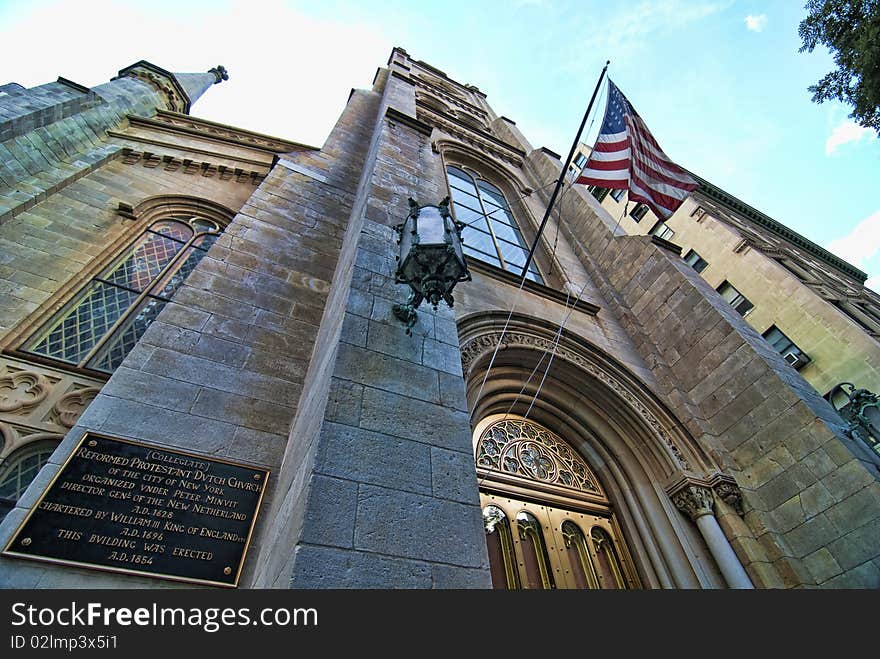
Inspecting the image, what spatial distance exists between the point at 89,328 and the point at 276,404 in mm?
3168

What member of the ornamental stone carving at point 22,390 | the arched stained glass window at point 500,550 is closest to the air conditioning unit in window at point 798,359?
the arched stained glass window at point 500,550

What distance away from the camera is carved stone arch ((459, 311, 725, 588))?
531cm

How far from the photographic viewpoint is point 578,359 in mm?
6750

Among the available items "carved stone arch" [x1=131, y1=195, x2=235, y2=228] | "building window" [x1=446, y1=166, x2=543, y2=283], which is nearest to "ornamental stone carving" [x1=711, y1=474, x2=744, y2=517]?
"building window" [x1=446, y1=166, x2=543, y2=283]

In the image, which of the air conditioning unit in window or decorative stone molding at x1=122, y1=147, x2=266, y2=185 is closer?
decorative stone molding at x1=122, y1=147, x2=266, y2=185

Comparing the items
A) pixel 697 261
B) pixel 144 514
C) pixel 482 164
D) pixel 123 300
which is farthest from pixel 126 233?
pixel 697 261

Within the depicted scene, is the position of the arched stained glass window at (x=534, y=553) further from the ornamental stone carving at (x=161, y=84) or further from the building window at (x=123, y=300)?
the ornamental stone carving at (x=161, y=84)

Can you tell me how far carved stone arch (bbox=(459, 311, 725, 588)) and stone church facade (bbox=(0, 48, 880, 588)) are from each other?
0.03m

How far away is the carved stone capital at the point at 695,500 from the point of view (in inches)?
212

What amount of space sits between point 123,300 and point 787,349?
53.2 feet

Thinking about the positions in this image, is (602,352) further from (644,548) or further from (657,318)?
(644,548)

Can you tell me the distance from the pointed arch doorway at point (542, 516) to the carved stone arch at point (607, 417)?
Result: 227 mm

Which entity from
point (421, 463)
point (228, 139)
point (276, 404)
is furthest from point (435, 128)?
point (421, 463)
